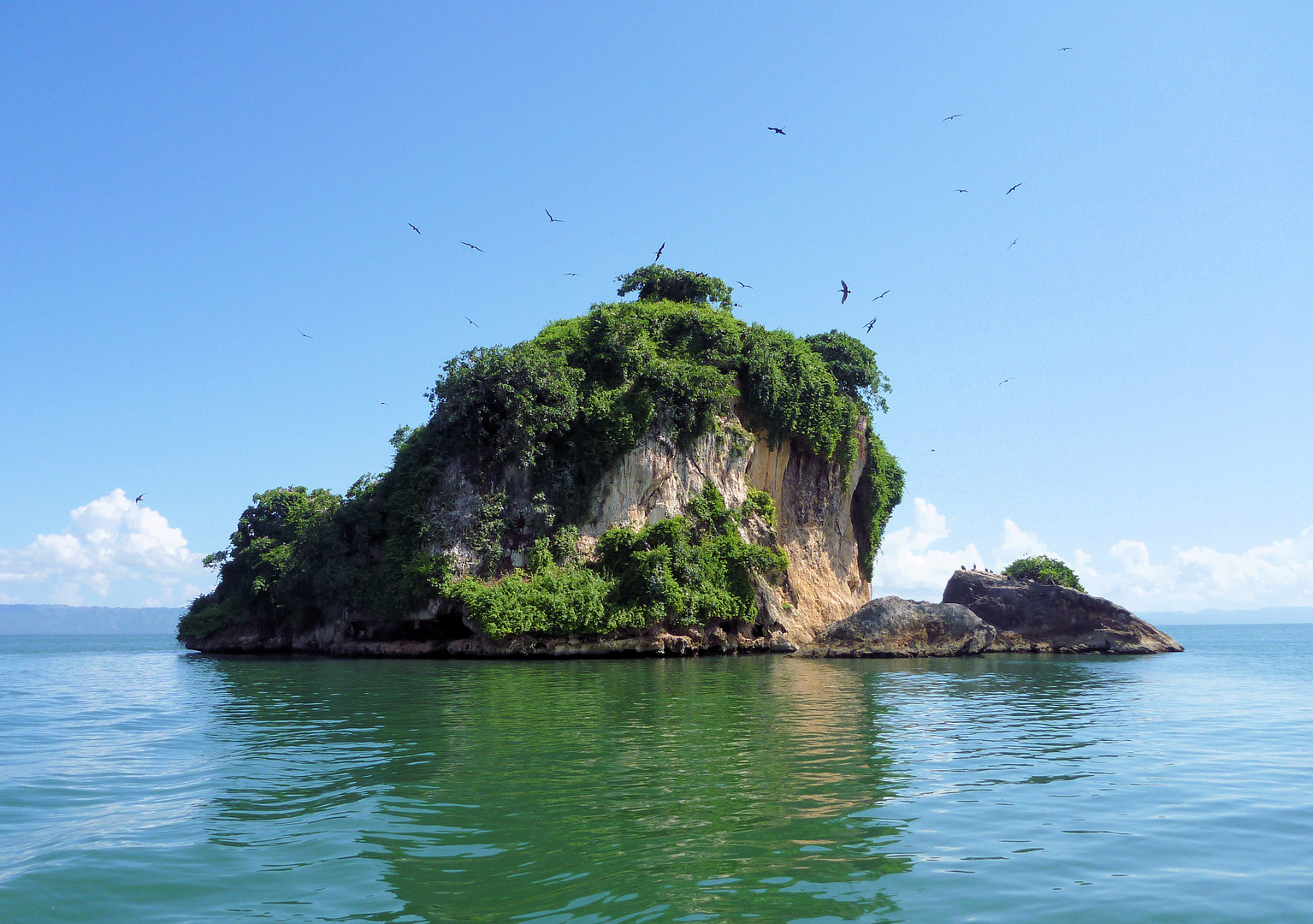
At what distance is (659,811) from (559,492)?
1040 inches

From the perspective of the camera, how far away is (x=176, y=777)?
9.48 m

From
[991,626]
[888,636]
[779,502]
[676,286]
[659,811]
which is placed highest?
[676,286]

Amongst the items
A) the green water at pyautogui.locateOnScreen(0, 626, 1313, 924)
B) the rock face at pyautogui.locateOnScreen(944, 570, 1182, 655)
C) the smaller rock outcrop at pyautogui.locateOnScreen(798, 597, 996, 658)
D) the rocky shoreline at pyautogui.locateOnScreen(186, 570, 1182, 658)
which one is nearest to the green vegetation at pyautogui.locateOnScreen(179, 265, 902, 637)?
the rocky shoreline at pyautogui.locateOnScreen(186, 570, 1182, 658)

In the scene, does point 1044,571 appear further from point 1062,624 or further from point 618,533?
point 618,533

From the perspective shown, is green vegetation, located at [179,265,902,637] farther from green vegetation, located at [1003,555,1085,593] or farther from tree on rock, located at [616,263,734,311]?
green vegetation, located at [1003,555,1085,593]

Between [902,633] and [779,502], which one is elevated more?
[779,502]

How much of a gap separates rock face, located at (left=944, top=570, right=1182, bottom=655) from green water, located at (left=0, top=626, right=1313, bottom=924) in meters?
19.1

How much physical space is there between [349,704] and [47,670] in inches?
794

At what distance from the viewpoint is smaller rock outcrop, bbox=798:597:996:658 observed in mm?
30328

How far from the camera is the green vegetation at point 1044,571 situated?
41.6m

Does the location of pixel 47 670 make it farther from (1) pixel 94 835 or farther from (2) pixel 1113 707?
(2) pixel 1113 707

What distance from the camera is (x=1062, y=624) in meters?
35.4

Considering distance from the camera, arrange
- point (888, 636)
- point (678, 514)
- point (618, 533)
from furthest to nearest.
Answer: point (678, 514)
point (618, 533)
point (888, 636)

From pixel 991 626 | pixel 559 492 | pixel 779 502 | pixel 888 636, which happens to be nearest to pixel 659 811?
pixel 888 636
